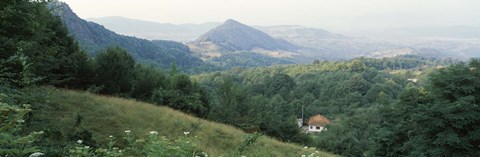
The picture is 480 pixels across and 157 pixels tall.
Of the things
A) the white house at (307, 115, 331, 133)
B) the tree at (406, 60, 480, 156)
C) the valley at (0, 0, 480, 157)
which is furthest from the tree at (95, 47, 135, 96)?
the white house at (307, 115, 331, 133)

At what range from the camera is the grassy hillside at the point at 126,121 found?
12.2m

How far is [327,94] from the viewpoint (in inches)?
4031

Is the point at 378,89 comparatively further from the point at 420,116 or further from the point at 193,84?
the point at 420,116

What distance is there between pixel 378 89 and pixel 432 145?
83.7 metres

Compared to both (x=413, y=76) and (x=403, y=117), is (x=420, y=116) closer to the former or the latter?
(x=403, y=117)

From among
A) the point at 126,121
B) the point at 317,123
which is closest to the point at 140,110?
the point at 126,121

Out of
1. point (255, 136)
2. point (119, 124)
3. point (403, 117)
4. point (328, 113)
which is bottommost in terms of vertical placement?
point (328, 113)

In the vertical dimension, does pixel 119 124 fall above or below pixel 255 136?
below

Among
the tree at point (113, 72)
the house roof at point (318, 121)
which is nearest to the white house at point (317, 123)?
the house roof at point (318, 121)

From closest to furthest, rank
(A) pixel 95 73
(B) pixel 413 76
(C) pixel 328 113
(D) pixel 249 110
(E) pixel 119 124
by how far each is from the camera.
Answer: (E) pixel 119 124 < (A) pixel 95 73 < (D) pixel 249 110 < (C) pixel 328 113 < (B) pixel 413 76

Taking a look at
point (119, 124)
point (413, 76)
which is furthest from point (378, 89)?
point (119, 124)

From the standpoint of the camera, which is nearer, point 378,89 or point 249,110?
point 249,110

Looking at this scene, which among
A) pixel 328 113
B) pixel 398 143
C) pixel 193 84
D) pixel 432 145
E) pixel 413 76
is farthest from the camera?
pixel 413 76

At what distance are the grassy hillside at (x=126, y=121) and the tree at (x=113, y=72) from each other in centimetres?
880
